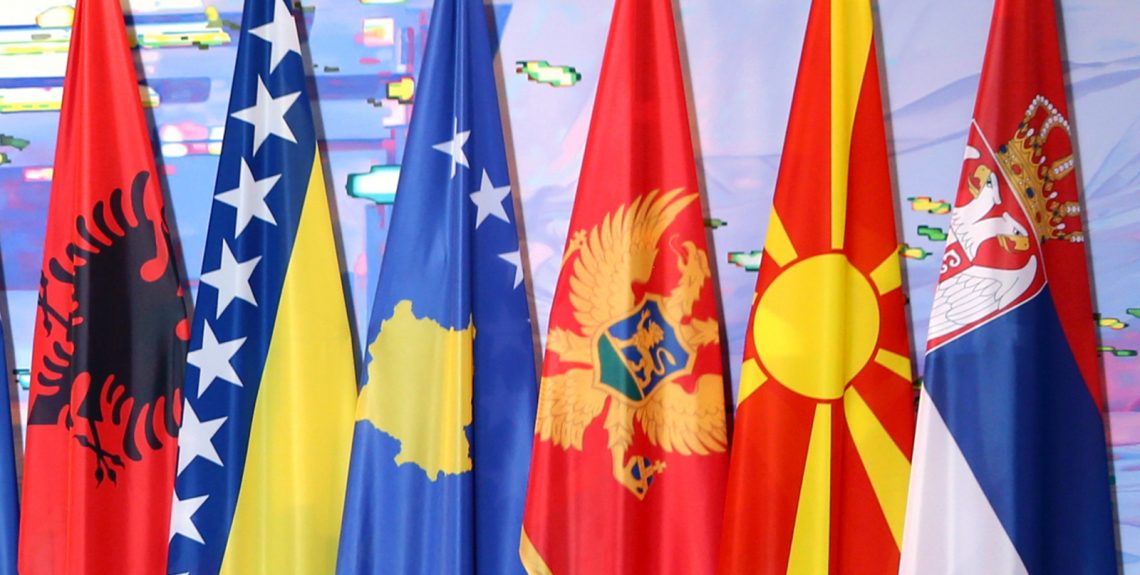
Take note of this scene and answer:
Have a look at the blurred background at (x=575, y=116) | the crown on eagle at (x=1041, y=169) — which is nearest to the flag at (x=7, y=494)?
the blurred background at (x=575, y=116)

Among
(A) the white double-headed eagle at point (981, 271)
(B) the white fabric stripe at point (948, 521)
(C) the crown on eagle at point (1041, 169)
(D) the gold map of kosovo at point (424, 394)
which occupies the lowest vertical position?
(B) the white fabric stripe at point (948, 521)

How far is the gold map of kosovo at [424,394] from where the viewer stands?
4.99 feet

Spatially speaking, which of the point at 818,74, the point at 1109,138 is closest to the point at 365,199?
the point at 818,74

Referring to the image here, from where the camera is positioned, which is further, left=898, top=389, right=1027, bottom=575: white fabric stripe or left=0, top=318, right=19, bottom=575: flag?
left=0, top=318, right=19, bottom=575: flag

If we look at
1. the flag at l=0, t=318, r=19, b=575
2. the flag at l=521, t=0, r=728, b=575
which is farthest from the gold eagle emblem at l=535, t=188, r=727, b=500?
the flag at l=0, t=318, r=19, b=575

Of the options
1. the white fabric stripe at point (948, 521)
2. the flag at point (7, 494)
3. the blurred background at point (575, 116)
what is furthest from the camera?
the blurred background at point (575, 116)

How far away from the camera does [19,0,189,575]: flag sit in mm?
1533

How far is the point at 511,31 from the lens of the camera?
5.62 feet

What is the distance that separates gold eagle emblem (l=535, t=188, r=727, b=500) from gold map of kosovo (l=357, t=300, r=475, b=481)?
0.13m

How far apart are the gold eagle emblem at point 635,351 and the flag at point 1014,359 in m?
0.34

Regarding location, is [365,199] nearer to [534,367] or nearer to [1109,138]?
[534,367]

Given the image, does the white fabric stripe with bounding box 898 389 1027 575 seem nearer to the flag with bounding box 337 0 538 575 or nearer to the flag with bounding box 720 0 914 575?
the flag with bounding box 720 0 914 575

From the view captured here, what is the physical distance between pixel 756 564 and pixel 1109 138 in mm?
947

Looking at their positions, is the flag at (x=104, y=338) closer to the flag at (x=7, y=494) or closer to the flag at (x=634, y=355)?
the flag at (x=7, y=494)
